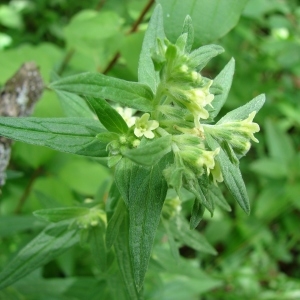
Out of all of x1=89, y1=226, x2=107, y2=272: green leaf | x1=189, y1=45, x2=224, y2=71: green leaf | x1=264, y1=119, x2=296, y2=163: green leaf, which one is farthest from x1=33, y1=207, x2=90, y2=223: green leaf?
x1=264, y1=119, x2=296, y2=163: green leaf

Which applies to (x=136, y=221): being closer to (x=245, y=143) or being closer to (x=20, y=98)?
(x=245, y=143)

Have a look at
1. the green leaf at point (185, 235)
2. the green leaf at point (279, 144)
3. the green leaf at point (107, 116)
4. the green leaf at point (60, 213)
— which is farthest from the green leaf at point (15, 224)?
the green leaf at point (279, 144)

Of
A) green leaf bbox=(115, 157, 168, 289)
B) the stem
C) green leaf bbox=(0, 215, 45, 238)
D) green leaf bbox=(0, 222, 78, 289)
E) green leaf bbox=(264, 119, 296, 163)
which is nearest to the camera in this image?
green leaf bbox=(115, 157, 168, 289)

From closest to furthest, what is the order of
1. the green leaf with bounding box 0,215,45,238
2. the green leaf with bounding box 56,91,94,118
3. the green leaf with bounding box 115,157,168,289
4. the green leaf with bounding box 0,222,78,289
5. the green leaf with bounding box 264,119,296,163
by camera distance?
1. the green leaf with bounding box 115,157,168,289
2. the green leaf with bounding box 0,222,78,289
3. the green leaf with bounding box 56,91,94,118
4. the green leaf with bounding box 0,215,45,238
5. the green leaf with bounding box 264,119,296,163

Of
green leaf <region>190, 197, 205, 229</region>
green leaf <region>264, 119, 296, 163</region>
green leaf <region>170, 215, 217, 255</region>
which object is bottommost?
green leaf <region>264, 119, 296, 163</region>

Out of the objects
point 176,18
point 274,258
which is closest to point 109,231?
point 176,18

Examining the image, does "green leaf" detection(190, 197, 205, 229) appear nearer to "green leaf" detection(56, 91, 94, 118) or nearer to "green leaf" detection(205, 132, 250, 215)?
"green leaf" detection(205, 132, 250, 215)

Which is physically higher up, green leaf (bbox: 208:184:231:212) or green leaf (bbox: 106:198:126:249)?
green leaf (bbox: 208:184:231:212)
